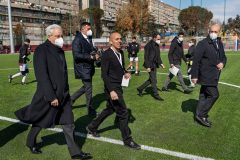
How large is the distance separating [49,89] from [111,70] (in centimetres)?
119

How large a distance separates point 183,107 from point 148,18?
75.8 metres

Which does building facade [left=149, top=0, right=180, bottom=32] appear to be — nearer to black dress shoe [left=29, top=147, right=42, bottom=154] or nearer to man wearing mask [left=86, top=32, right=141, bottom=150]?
man wearing mask [left=86, top=32, right=141, bottom=150]

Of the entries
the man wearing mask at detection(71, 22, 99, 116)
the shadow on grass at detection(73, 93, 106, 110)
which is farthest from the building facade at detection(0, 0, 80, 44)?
the man wearing mask at detection(71, 22, 99, 116)

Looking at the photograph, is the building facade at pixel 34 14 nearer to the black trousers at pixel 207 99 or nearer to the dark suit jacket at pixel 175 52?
the dark suit jacket at pixel 175 52

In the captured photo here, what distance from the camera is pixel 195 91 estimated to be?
10.8 metres

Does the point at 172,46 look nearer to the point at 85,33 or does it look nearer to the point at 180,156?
the point at 85,33

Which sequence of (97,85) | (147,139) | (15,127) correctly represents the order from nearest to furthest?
(147,139) < (15,127) < (97,85)

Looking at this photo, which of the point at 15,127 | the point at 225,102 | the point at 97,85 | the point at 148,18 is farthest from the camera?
the point at 148,18

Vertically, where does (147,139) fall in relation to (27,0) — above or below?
below

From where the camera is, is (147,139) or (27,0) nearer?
(147,139)

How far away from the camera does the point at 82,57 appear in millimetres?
7176

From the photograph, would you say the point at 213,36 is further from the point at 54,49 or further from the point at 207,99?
the point at 54,49

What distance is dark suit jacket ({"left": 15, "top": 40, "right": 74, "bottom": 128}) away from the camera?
4.79 metres

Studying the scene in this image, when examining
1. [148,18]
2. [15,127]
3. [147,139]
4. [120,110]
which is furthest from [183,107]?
[148,18]
